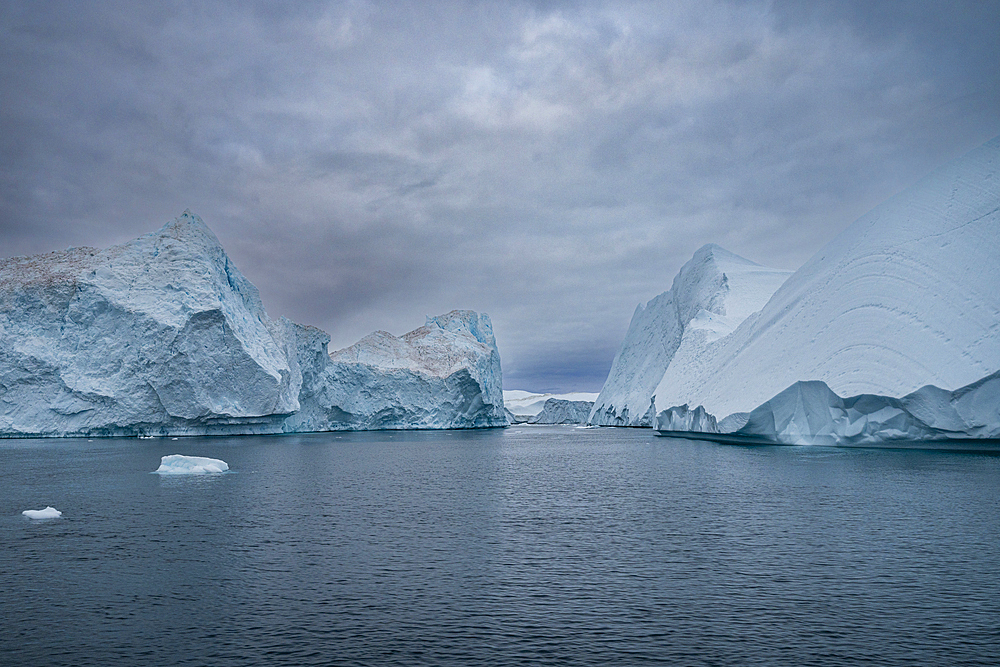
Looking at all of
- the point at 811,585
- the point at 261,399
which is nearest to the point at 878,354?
the point at 811,585

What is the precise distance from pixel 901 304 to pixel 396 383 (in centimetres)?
4841

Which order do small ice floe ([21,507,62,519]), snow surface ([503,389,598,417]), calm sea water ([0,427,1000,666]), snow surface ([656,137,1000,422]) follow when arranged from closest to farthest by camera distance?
calm sea water ([0,427,1000,666]), small ice floe ([21,507,62,519]), snow surface ([656,137,1000,422]), snow surface ([503,389,598,417])

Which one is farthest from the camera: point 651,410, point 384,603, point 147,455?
point 651,410

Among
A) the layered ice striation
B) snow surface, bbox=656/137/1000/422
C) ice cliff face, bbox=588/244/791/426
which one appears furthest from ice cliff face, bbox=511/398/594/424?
the layered ice striation

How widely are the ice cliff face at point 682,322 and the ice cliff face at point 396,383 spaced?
14296mm

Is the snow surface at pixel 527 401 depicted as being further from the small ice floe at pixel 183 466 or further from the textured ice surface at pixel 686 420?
the small ice floe at pixel 183 466

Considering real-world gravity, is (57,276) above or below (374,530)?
above

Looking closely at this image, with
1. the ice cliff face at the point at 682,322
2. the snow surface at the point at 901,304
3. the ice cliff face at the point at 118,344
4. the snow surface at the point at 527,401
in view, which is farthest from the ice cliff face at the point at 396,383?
the snow surface at the point at 527,401

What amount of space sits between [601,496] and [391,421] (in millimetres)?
54907

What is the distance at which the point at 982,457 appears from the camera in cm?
2284

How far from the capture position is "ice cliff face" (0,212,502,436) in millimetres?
41281

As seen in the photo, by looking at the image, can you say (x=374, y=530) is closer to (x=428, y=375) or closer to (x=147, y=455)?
(x=147, y=455)

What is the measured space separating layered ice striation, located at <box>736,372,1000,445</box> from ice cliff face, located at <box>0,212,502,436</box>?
104 feet

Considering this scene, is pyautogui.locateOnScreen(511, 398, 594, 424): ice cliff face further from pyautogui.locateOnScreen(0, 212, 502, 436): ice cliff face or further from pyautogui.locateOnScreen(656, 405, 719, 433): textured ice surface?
pyautogui.locateOnScreen(0, 212, 502, 436): ice cliff face
